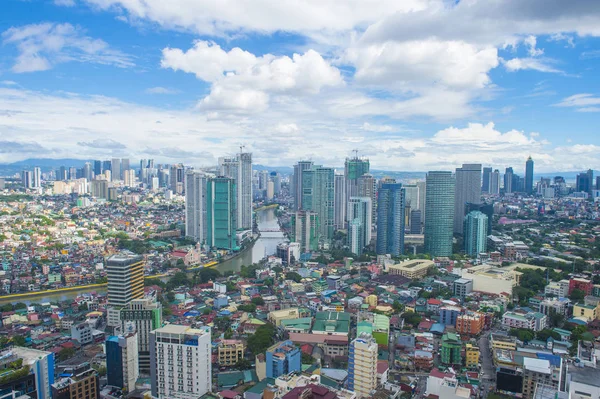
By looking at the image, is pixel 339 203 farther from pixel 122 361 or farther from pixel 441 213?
pixel 122 361

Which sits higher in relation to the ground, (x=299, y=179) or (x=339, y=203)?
(x=299, y=179)

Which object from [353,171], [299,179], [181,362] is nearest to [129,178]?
[299,179]

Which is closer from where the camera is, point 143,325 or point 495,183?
point 143,325

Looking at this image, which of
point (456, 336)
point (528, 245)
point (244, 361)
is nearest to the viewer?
point (244, 361)

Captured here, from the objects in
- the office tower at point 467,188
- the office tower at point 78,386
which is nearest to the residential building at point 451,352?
the office tower at point 78,386

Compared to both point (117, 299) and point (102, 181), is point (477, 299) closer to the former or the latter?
point (117, 299)

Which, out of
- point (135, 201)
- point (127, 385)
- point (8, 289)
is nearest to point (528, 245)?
point (127, 385)

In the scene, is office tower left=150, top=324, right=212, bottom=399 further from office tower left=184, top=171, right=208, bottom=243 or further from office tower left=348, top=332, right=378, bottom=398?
office tower left=184, top=171, right=208, bottom=243
